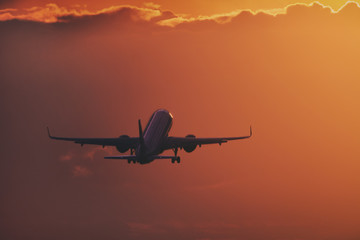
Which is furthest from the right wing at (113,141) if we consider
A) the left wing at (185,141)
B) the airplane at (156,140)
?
the left wing at (185,141)

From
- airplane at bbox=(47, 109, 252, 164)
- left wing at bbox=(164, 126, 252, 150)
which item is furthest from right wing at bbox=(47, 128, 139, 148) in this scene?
left wing at bbox=(164, 126, 252, 150)

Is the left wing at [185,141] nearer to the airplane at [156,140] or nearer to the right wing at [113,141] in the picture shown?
the airplane at [156,140]

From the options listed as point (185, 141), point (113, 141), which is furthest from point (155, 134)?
point (113, 141)

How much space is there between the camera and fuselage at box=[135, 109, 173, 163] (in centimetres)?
12662

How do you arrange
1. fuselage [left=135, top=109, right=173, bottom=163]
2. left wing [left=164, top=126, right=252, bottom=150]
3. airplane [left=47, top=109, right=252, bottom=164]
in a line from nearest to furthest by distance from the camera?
fuselage [left=135, top=109, right=173, bottom=163]
airplane [left=47, top=109, right=252, bottom=164]
left wing [left=164, top=126, right=252, bottom=150]

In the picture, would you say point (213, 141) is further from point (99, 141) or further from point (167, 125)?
point (99, 141)

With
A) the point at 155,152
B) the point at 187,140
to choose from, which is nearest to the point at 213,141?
the point at 187,140

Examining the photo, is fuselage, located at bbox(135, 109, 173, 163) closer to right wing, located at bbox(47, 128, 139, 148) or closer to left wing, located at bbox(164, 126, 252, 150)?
left wing, located at bbox(164, 126, 252, 150)

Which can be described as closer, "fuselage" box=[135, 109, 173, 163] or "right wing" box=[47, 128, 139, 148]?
"fuselage" box=[135, 109, 173, 163]

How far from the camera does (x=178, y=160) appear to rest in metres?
136

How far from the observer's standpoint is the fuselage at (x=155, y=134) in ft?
415

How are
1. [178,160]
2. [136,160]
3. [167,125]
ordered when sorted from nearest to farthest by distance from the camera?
[136,160], [178,160], [167,125]

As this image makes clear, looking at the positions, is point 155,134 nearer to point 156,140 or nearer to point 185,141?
point 156,140

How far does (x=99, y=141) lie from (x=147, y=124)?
427 inches
